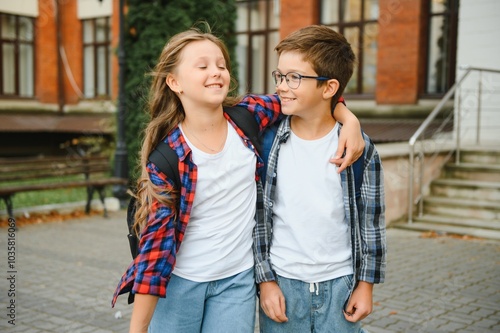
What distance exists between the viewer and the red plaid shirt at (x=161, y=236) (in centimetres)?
222

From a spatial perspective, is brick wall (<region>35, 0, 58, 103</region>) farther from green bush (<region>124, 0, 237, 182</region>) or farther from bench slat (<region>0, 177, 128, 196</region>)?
bench slat (<region>0, 177, 128, 196</region>)

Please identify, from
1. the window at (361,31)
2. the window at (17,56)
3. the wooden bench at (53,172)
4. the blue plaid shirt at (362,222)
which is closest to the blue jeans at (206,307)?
the blue plaid shirt at (362,222)

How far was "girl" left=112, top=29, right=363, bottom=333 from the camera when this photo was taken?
237 centimetres

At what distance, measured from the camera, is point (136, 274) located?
2.22 metres

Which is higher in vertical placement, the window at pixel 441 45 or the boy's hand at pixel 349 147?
the window at pixel 441 45

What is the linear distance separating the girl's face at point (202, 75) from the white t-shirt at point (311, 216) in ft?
1.25

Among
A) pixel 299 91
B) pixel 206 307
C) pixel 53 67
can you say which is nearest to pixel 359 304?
pixel 206 307

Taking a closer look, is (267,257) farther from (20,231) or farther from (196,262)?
(20,231)

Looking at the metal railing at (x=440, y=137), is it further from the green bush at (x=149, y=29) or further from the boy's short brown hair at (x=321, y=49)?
the boy's short brown hair at (x=321, y=49)

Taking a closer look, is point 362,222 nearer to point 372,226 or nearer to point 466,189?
point 372,226

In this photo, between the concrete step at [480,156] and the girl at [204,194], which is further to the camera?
the concrete step at [480,156]

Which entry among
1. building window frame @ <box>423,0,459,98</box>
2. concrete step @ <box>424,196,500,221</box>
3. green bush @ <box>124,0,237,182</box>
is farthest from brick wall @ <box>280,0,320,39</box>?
concrete step @ <box>424,196,500,221</box>

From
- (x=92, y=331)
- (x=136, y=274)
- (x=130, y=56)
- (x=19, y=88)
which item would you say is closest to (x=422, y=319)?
(x=92, y=331)

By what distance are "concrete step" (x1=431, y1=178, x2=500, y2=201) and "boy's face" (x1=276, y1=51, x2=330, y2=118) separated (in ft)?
25.8
